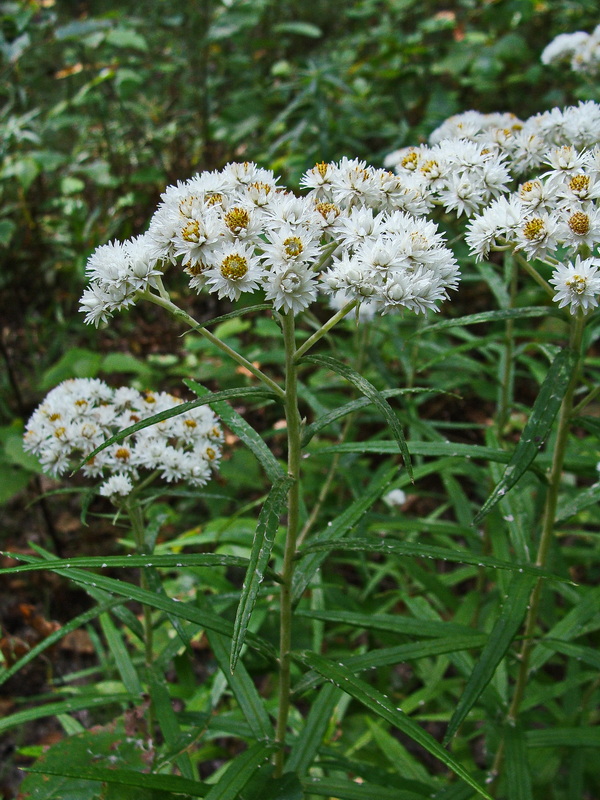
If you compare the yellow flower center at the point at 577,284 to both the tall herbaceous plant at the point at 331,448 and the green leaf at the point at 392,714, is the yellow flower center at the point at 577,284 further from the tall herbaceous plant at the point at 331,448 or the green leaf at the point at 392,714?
the green leaf at the point at 392,714

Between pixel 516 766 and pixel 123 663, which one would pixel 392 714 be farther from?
pixel 123 663

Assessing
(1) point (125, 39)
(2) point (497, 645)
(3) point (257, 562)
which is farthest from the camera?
(1) point (125, 39)

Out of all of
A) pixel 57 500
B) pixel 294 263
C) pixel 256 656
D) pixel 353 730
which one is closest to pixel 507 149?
pixel 294 263

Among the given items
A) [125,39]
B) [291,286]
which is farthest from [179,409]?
[125,39]

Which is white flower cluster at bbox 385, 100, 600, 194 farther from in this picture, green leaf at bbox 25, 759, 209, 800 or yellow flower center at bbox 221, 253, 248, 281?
green leaf at bbox 25, 759, 209, 800

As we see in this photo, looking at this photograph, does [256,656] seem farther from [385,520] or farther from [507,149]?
[507,149]

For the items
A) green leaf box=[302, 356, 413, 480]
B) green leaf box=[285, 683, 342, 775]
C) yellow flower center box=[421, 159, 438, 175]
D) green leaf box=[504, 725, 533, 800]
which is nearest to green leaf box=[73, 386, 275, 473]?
green leaf box=[302, 356, 413, 480]
